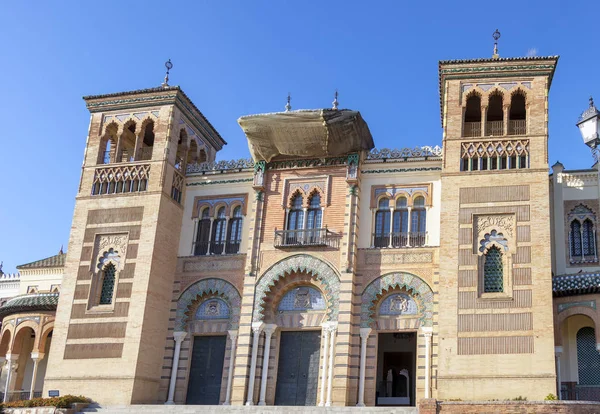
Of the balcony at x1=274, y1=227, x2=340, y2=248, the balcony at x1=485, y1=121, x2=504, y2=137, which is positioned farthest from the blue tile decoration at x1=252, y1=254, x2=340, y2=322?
the balcony at x1=485, y1=121, x2=504, y2=137

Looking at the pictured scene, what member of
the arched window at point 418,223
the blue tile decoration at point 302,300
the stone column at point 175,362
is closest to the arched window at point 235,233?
the blue tile decoration at point 302,300

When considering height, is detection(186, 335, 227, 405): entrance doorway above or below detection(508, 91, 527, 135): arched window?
below

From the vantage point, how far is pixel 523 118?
2464cm

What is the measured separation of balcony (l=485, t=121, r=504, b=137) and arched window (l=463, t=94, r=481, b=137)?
259 millimetres

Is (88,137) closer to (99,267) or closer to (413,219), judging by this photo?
(99,267)

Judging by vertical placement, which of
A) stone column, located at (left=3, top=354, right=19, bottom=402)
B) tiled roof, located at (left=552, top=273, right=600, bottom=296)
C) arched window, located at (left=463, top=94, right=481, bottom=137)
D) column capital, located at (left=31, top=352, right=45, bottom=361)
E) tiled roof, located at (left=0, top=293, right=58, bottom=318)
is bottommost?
stone column, located at (left=3, top=354, right=19, bottom=402)

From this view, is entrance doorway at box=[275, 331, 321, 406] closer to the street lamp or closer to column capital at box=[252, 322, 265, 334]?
column capital at box=[252, 322, 265, 334]

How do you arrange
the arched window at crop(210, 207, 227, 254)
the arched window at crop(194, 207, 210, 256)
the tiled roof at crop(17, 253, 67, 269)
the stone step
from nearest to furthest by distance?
the stone step, the arched window at crop(210, 207, 227, 254), the arched window at crop(194, 207, 210, 256), the tiled roof at crop(17, 253, 67, 269)

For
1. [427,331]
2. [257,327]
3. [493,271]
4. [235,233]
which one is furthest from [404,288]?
[235,233]

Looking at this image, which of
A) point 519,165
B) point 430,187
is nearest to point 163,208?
point 430,187

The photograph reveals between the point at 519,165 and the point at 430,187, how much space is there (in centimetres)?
258

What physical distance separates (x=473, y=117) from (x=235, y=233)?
803cm

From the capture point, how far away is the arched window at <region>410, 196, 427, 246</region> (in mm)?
22891

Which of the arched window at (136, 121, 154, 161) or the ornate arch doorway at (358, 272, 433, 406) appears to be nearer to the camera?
the ornate arch doorway at (358, 272, 433, 406)
